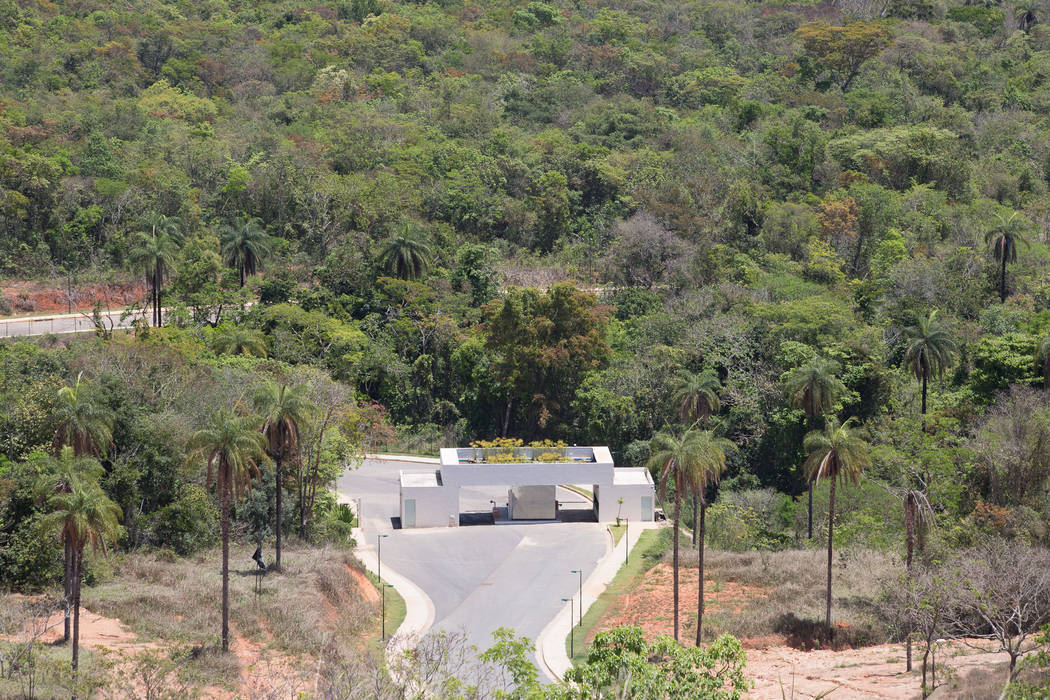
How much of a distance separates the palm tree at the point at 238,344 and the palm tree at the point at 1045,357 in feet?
135

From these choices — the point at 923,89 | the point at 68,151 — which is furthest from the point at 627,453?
the point at 923,89

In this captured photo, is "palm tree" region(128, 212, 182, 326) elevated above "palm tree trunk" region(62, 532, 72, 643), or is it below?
above

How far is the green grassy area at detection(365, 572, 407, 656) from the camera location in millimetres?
48750

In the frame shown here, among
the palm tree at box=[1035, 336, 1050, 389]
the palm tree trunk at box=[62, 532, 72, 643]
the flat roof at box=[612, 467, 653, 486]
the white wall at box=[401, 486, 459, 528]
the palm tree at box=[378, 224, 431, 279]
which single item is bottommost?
the white wall at box=[401, 486, 459, 528]

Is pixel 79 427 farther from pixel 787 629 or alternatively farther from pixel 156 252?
pixel 156 252

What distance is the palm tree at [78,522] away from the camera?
132 ft

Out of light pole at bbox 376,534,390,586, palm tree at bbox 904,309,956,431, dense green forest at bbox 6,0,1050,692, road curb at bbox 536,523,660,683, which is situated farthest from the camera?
palm tree at bbox 904,309,956,431

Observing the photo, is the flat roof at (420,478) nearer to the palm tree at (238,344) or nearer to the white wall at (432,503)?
the white wall at (432,503)

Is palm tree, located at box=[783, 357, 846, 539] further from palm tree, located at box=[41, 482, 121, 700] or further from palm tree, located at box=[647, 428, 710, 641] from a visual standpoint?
palm tree, located at box=[41, 482, 121, 700]

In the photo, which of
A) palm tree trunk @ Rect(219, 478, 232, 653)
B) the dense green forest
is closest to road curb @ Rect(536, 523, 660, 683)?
the dense green forest

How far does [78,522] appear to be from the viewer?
40.3m

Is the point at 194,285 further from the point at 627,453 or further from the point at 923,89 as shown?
the point at 923,89

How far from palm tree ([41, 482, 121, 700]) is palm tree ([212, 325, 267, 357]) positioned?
31.4m

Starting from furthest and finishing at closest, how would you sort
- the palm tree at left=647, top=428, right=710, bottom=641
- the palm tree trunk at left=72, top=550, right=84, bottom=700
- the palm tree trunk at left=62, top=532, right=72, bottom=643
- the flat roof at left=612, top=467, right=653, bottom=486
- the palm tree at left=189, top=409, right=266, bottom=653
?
the flat roof at left=612, top=467, right=653, bottom=486 → the palm tree at left=647, top=428, right=710, bottom=641 → the palm tree at left=189, top=409, right=266, bottom=653 → the palm tree trunk at left=62, top=532, right=72, bottom=643 → the palm tree trunk at left=72, top=550, right=84, bottom=700
